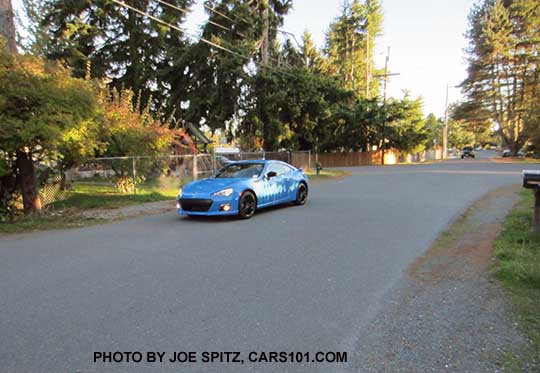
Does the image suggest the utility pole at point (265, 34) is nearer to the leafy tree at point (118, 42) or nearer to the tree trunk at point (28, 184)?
the leafy tree at point (118, 42)

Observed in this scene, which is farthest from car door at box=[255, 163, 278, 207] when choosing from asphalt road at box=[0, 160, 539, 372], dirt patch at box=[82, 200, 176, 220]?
dirt patch at box=[82, 200, 176, 220]

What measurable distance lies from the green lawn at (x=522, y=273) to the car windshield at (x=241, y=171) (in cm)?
579

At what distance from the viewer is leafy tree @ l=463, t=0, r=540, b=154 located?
44.9m

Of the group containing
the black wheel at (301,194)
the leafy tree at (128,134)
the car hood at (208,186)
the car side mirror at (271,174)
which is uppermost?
the leafy tree at (128,134)

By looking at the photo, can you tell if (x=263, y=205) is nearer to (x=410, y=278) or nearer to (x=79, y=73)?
(x=410, y=278)

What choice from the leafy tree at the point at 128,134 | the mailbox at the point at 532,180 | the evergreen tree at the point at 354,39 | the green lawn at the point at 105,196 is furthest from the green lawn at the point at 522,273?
the evergreen tree at the point at 354,39

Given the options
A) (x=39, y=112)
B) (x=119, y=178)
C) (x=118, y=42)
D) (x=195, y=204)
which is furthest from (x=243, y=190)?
(x=118, y=42)

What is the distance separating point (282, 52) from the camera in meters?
31.0

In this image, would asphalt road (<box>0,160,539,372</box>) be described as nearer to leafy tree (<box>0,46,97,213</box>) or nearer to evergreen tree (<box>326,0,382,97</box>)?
leafy tree (<box>0,46,97,213</box>)

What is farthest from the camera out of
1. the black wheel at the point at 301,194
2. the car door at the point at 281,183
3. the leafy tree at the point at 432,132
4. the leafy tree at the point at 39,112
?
the leafy tree at the point at 432,132

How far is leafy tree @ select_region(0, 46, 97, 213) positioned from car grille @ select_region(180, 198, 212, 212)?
9.55ft

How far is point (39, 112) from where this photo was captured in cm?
838

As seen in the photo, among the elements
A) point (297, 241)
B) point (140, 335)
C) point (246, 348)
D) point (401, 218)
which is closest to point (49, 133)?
point (297, 241)

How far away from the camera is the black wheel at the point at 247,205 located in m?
9.08
